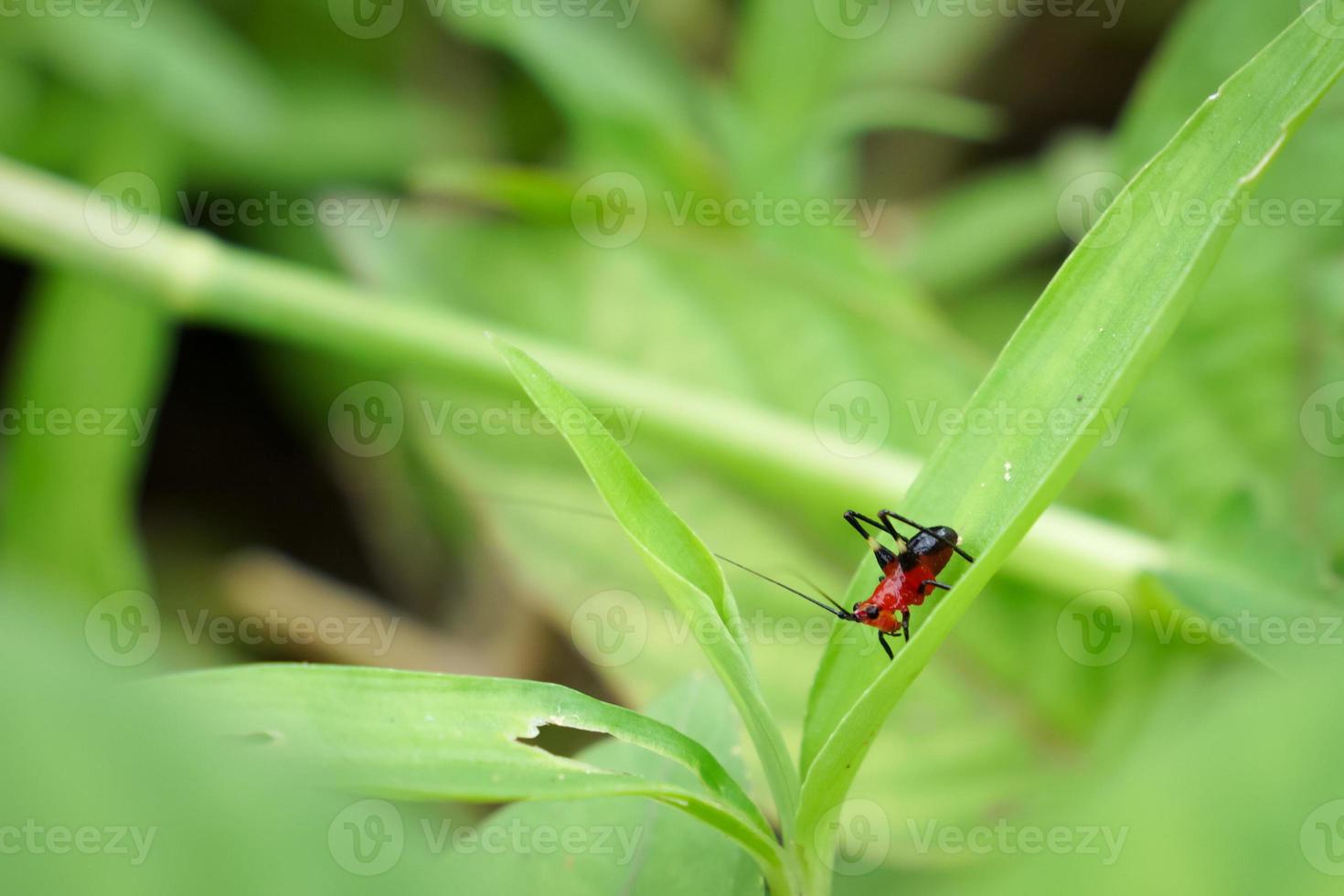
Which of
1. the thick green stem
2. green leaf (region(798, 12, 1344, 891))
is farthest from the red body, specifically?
the thick green stem

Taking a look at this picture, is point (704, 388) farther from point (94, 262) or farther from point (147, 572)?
point (147, 572)

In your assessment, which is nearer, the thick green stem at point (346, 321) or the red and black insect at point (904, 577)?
the red and black insect at point (904, 577)

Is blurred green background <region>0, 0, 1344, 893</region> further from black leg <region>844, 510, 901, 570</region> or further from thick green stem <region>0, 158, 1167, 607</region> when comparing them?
black leg <region>844, 510, 901, 570</region>

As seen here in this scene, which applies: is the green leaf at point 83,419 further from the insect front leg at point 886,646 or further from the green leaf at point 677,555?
the insect front leg at point 886,646

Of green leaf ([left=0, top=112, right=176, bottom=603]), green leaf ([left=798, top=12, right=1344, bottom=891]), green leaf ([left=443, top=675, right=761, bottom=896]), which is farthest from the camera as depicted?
green leaf ([left=0, top=112, right=176, bottom=603])

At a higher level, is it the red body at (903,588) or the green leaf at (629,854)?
the red body at (903,588)

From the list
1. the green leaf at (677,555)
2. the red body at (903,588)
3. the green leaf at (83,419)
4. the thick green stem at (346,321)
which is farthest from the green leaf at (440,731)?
the green leaf at (83,419)

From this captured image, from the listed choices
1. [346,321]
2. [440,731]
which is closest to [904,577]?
[440,731]
